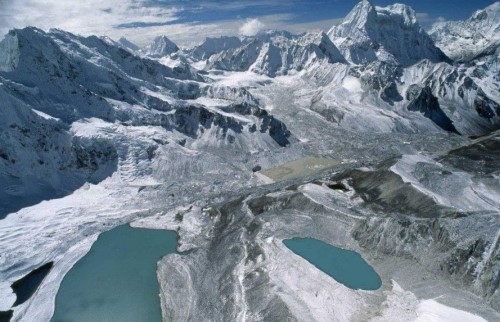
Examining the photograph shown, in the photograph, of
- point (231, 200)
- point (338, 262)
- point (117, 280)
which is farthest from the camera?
point (231, 200)

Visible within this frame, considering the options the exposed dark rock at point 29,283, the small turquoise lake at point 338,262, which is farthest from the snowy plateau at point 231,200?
→ the small turquoise lake at point 338,262

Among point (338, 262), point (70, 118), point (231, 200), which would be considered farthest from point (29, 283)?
point (70, 118)

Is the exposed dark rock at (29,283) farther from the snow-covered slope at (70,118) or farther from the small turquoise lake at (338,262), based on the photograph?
the small turquoise lake at (338,262)

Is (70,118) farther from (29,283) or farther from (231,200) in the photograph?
(29,283)

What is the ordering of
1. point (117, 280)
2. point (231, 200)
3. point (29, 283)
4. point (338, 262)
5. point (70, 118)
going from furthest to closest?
point (70, 118) < point (231, 200) < point (29, 283) < point (117, 280) < point (338, 262)

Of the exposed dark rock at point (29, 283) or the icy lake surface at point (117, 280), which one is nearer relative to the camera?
the icy lake surface at point (117, 280)
